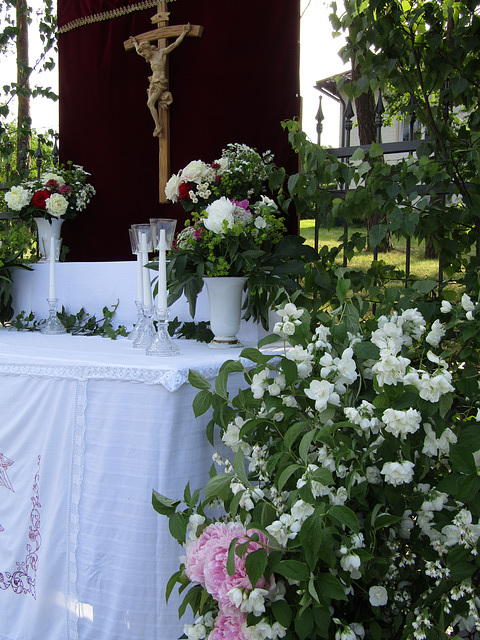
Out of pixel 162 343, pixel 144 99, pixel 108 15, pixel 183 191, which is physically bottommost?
pixel 162 343

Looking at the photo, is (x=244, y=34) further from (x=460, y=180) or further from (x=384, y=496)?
(x=384, y=496)

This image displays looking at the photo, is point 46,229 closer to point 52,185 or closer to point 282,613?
point 52,185

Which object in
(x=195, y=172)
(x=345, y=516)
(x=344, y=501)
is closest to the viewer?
(x=345, y=516)

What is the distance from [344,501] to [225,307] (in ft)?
2.74

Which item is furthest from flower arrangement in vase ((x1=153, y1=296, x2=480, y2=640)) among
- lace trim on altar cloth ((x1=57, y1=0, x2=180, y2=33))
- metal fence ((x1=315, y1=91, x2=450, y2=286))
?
lace trim on altar cloth ((x1=57, y1=0, x2=180, y2=33))

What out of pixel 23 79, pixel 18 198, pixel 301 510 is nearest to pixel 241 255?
pixel 301 510

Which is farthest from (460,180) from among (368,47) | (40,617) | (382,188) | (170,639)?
(40,617)

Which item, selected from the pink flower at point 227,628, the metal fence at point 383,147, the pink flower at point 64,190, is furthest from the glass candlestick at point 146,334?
the pink flower at point 64,190

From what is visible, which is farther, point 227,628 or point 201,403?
point 201,403

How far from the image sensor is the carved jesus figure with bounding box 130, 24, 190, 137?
3.01 metres

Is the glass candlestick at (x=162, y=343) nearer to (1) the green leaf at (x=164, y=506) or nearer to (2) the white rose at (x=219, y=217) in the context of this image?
(2) the white rose at (x=219, y=217)

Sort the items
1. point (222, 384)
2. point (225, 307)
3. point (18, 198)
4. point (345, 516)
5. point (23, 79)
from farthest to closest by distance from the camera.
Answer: point (23, 79), point (18, 198), point (225, 307), point (222, 384), point (345, 516)

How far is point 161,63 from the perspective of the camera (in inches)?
118

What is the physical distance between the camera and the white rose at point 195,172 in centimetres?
201
